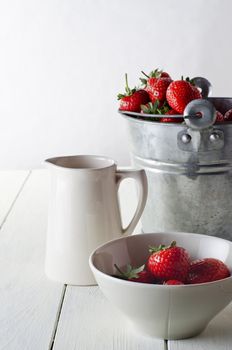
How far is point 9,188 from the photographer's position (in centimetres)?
145

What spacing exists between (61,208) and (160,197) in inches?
6.5

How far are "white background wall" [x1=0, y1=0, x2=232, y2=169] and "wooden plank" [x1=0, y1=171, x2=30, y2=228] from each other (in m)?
0.52

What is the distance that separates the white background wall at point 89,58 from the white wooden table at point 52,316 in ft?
3.16

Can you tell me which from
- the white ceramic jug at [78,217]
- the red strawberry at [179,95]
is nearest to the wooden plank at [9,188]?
the white ceramic jug at [78,217]

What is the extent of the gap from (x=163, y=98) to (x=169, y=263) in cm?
31

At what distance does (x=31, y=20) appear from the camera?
1988 mm

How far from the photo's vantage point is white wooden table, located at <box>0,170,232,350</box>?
75 cm

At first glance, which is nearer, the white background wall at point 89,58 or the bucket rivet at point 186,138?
the bucket rivet at point 186,138

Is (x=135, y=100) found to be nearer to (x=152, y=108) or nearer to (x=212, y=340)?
(x=152, y=108)

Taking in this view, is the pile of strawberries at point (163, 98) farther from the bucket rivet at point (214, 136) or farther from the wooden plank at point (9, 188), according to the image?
the wooden plank at point (9, 188)

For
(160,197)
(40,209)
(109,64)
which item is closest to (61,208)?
(160,197)

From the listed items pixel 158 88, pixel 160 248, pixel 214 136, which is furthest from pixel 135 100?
pixel 160 248

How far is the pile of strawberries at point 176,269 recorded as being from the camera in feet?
2.50

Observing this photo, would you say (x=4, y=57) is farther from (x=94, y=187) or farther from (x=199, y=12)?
(x=94, y=187)
